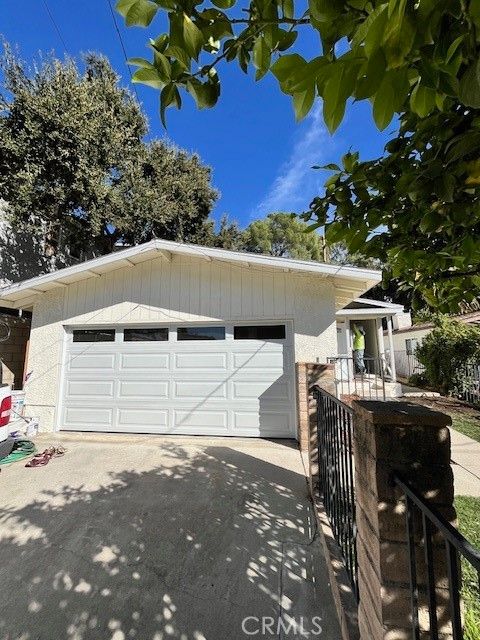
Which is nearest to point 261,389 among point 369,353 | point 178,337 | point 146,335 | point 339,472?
point 178,337

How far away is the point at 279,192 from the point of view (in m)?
14.9

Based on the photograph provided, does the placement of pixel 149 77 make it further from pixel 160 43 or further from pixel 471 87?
pixel 471 87

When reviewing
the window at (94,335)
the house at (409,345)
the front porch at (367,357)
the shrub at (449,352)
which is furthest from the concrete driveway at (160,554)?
the house at (409,345)

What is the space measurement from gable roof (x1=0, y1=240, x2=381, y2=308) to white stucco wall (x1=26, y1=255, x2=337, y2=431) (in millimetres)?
207

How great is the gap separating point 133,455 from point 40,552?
2.59 meters

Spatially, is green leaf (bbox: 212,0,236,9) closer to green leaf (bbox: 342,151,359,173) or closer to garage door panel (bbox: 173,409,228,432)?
green leaf (bbox: 342,151,359,173)

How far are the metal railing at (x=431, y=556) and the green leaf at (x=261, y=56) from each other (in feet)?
4.91

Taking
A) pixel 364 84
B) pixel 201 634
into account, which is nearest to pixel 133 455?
pixel 201 634

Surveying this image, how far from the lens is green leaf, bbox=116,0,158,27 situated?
708mm

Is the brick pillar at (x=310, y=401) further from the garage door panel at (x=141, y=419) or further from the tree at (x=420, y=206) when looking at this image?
the garage door panel at (x=141, y=419)

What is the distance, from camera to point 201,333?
279 inches

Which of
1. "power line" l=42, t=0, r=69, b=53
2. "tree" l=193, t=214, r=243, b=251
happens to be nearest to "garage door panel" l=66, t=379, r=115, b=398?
"power line" l=42, t=0, r=69, b=53

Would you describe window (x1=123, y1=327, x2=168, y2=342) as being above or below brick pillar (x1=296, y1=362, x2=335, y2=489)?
above
